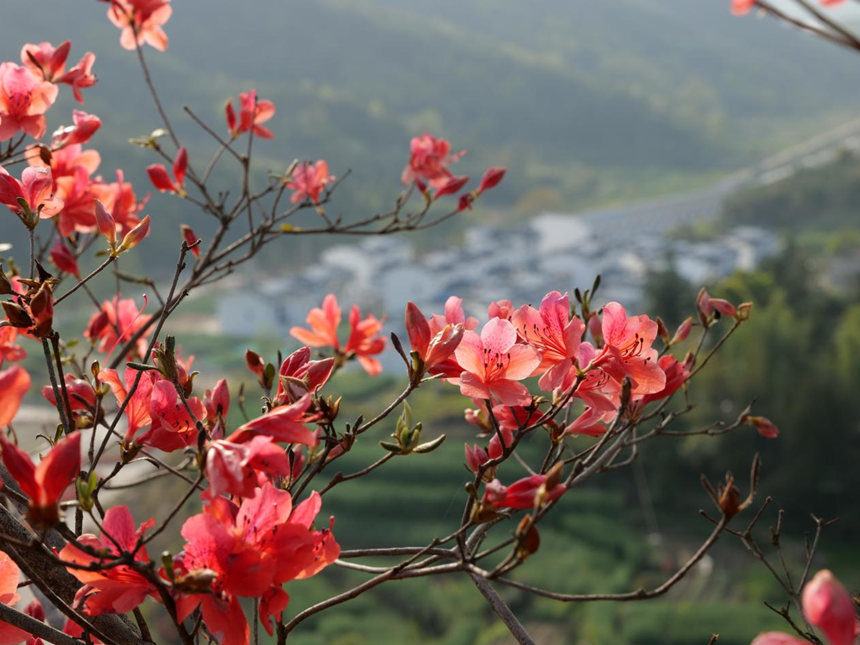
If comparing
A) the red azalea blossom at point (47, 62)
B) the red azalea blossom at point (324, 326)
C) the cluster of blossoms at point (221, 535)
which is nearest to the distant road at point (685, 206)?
the red azalea blossom at point (324, 326)

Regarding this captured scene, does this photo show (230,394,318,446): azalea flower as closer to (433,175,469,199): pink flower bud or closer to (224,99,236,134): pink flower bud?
(433,175,469,199): pink flower bud

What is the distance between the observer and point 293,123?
3738 centimetres

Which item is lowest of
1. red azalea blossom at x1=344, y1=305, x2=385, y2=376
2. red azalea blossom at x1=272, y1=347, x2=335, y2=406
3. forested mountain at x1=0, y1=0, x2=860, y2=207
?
forested mountain at x1=0, y1=0, x2=860, y2=207

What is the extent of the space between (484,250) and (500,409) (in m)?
28.3

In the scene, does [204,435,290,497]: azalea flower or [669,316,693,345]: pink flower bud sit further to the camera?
[669,316,693,345]: pink flower bud

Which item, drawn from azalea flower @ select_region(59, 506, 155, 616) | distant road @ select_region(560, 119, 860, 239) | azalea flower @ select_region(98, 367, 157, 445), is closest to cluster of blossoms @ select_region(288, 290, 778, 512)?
azalea flower @ select_region(98, 367, 157, 445)

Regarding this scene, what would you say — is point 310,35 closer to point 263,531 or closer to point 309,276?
point 309,276

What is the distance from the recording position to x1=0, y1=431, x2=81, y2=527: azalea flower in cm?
46

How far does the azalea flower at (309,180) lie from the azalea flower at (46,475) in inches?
45.4

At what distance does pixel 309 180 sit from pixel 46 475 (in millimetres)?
1207

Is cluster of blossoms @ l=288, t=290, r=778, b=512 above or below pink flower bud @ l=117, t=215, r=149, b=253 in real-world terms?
below

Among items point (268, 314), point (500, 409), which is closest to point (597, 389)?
point (500, 409)

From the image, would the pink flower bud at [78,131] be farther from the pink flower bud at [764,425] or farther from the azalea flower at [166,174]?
the pink flower bud at [764,425]

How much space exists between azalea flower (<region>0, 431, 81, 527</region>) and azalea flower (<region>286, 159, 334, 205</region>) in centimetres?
115
